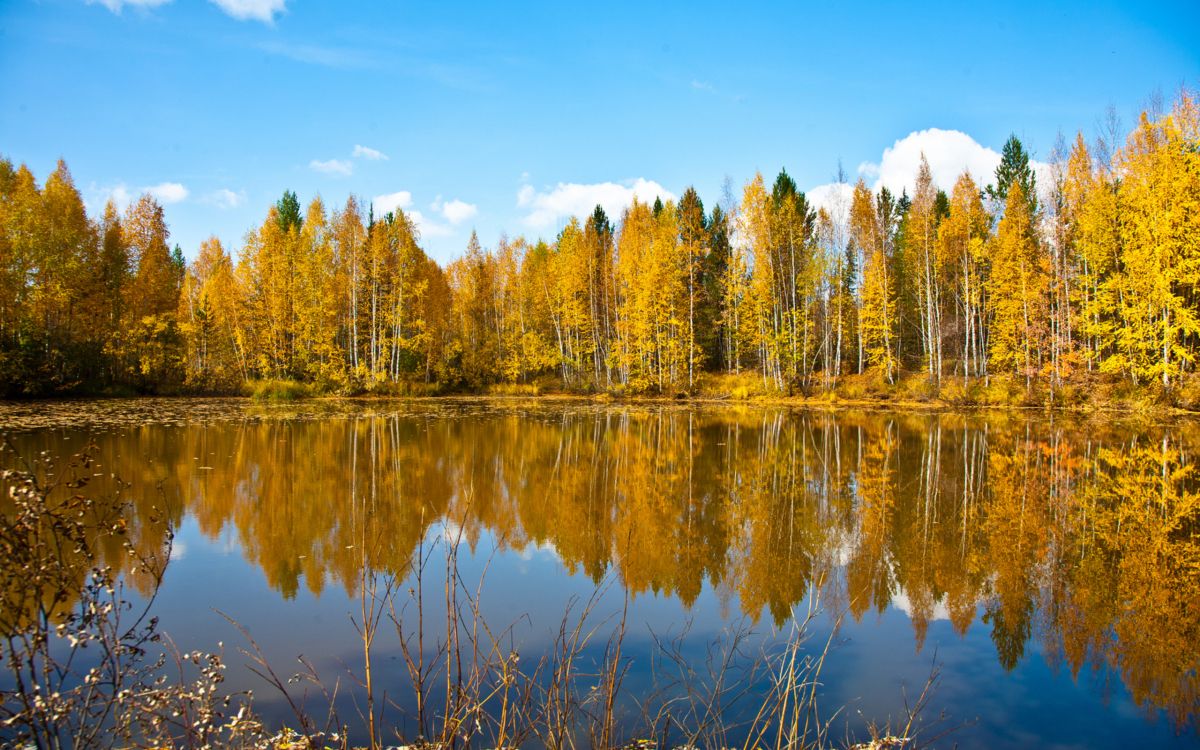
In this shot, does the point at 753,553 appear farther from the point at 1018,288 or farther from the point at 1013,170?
the point at 1013,170

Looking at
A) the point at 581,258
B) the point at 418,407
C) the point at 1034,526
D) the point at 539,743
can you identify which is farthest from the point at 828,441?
the point at 581,258

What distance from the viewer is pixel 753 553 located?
24.7ft

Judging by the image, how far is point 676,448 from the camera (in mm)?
16250

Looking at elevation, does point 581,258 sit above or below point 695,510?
above

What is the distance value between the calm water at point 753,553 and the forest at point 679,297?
583 inches

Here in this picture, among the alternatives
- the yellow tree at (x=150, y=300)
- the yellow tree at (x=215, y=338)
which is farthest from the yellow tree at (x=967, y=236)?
the yellow tree at (x=150, y=300)

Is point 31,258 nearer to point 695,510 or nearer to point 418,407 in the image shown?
point 418,407

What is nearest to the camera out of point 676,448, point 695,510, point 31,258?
point 695,510

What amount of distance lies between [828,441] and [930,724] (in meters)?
14.5

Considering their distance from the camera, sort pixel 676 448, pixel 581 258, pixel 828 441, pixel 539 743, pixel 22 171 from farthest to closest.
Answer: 1. pixel 581 258
2. pixel 22 171
3. pixel 828 441
4. pixel 676 448
5. pixel 539 743

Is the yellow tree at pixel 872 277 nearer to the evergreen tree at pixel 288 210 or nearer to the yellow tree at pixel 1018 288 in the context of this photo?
the yellow tree at pixel 1018 288

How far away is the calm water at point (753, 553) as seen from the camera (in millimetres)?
4660

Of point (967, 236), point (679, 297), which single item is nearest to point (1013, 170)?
point (967, 236)

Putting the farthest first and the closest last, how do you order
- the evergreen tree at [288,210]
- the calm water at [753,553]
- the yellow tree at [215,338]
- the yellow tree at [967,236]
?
1. the evergreen tree at [288,210]
2. the yellow tree at [215,338]
3. the yellow tree at [967,236]
4. the calm water at [753,553]
